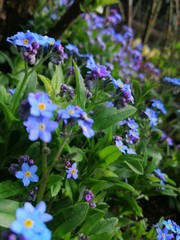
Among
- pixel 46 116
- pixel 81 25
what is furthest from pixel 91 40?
pixel 46 116

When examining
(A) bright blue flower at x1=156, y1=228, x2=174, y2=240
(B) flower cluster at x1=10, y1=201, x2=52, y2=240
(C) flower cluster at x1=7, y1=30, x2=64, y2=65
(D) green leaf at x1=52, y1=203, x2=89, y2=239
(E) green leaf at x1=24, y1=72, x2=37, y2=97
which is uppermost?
(E) green leaf at x1=24, y1=72, x2=37, y2=97

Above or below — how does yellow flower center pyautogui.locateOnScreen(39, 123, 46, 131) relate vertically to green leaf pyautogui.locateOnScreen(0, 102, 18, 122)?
below

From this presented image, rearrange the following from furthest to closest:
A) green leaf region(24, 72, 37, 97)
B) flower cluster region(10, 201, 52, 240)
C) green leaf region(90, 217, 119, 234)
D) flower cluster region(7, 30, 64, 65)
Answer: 1. green leaf region(24, 72, 37, 97)
2. green leaf region(90, 217, 119, 234)
3. flower cluster region(7, 30, 64, 65)
4. flower cluster region(10, 201, 52, 240)

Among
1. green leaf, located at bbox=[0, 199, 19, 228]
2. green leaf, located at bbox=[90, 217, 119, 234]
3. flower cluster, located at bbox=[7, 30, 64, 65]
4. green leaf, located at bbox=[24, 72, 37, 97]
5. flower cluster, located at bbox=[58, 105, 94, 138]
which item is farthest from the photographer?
green leaf, located at bbox=[24, 72, 37, 97]

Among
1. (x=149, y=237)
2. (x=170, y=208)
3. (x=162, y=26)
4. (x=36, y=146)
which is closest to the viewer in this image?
(x=36, y=146)

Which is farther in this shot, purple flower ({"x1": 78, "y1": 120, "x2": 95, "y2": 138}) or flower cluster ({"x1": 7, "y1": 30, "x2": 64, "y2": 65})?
flower cluster ({"x1": 7, "y1": 30, "x2": 64, "y2": 65})

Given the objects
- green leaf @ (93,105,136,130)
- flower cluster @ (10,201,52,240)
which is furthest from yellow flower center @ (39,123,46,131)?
green leaf @ (93,105,136,130)

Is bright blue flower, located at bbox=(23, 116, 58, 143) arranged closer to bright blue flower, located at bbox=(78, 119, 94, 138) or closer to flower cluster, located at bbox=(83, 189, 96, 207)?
bright blue flower, located at bbox=(78, 119, 94, 138)

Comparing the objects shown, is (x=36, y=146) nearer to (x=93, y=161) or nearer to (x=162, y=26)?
(x=93, y=161)
